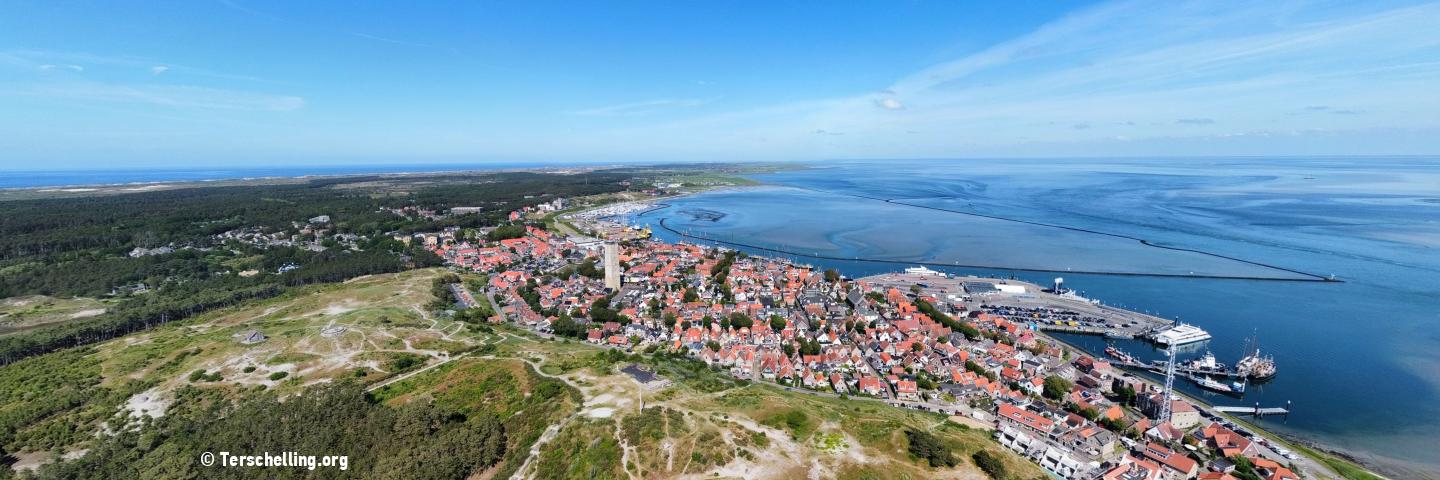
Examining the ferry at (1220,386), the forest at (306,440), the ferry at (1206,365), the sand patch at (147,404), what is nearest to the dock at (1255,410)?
the ferry at (1220,386)

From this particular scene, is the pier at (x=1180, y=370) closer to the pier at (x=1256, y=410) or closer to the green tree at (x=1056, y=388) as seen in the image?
the pier at (x=1256, y=410)

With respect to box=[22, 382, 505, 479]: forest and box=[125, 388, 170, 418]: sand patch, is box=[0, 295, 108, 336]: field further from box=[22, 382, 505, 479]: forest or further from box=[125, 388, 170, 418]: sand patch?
box=[22, 382, 505, 479]: forest

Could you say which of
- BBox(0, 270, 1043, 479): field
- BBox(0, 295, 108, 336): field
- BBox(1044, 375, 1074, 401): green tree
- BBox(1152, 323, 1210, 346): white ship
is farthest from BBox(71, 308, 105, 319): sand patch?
BBox(1152, 323, 1210, 346): white ship

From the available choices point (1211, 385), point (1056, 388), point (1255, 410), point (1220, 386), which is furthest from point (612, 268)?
point (1255, 410)

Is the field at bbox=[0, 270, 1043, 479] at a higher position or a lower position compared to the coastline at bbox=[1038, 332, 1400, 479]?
higher

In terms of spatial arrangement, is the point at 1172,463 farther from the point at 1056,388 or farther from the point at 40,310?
the point at 40,310

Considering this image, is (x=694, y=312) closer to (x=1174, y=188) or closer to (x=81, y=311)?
(x=81, y=311)
